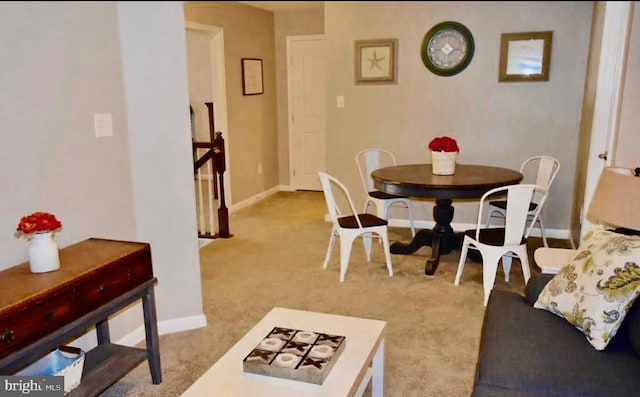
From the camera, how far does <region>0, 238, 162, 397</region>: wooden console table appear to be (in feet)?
5.56

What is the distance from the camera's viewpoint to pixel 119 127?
2.53 m

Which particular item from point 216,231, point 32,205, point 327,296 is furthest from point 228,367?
point 216,231

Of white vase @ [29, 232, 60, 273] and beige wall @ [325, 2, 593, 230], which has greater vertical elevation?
beige wall @ [325, 2, 593, 230]

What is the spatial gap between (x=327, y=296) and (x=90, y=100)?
5.95 feet

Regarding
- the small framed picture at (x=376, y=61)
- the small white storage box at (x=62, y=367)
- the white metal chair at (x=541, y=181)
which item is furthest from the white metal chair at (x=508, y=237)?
the small white storage box at (x=62, y=367)

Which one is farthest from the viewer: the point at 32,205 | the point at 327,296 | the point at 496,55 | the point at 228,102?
the point at 228,102

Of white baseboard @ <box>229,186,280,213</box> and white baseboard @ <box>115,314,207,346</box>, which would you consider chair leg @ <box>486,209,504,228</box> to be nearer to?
white baseboard @ <box>115,314,207,346</box>

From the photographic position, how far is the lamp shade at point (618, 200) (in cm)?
200

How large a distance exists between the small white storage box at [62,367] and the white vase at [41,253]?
36 centimetres

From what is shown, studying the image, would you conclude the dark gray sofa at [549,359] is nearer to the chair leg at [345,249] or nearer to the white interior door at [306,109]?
the chair leg at [345,249]

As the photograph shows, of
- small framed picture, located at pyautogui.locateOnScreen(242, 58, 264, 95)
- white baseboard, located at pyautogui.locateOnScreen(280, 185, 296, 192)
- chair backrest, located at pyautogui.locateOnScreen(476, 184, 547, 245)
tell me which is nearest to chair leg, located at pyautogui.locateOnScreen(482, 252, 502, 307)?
chair backrest, located at pyautogui.locateOnScreen(476, 184, 547, 245)

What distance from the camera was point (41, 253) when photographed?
196cm

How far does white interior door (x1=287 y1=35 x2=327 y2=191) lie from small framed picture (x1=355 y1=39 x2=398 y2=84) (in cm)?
149

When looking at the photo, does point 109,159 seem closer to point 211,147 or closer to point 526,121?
A: point 211,147
